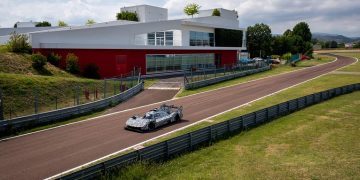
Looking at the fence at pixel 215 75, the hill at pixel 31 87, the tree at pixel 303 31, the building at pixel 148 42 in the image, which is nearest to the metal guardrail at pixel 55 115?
the hill at pixel 31 87

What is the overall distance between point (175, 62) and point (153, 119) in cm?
3813

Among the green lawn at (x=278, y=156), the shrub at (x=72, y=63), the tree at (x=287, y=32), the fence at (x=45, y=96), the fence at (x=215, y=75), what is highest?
the tree at (x=287, y=32)

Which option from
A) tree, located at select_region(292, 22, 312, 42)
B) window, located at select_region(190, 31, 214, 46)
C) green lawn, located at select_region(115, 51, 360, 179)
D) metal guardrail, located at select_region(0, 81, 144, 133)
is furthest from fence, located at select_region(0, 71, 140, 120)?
tree, located at select_region(292, 22, 312, 42)

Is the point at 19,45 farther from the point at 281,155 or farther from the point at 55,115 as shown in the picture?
the point at 281,155

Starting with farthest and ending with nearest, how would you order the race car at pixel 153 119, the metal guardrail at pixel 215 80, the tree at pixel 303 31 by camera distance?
the tree at pixel 303 31, the metal guardrail at pixel 215 80, the race car at pixel 153 119

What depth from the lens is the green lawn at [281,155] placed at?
15250 millimetres

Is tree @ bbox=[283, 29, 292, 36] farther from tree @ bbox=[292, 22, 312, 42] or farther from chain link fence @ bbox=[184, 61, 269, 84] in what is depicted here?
chain link fence @ bbox=[184, 61, 269, 84]

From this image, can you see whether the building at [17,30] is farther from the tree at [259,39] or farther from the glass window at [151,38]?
the tree at [259,39]

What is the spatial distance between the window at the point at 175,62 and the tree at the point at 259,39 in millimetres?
45814

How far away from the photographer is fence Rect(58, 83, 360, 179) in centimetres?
1399

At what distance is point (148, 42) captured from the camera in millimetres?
65000

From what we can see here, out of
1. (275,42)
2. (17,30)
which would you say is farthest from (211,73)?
(275,42)

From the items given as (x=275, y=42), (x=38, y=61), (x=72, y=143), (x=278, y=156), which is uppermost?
(x=275, y=42)

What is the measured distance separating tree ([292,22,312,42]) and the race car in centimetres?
13081
